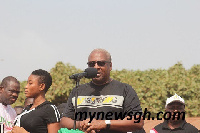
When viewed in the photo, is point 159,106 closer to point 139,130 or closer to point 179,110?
point 179,110

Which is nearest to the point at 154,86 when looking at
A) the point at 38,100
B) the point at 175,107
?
the point at 175,107

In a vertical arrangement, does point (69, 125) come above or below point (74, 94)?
below

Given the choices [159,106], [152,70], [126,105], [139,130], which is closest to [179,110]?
[139,130]

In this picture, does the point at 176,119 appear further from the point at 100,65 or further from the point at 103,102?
the point at 100,65

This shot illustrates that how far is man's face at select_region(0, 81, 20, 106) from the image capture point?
661cm

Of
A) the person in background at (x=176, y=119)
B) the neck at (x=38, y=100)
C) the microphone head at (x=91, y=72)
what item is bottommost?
the person in background at (x=176, y=119)

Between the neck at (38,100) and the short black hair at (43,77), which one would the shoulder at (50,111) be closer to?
the neck at (38,100)

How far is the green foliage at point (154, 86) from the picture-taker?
48.2ft

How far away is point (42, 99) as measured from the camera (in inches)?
199

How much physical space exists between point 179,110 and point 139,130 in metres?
1.51

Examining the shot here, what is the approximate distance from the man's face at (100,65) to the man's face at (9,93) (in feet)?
7.06

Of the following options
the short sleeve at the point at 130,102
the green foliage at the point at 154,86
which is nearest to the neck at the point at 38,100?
the short sleeve at the point at 130,102

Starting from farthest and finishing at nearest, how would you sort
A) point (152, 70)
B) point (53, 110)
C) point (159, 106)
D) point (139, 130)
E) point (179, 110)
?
point (152, 70) → point (159, 106) → point (179, 110) → point (139, 130) → point (53, 110)

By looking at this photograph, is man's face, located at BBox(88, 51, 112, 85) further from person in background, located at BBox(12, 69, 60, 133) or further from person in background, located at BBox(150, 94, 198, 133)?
person in background, located at BBox(150, 94, 198, 133)
